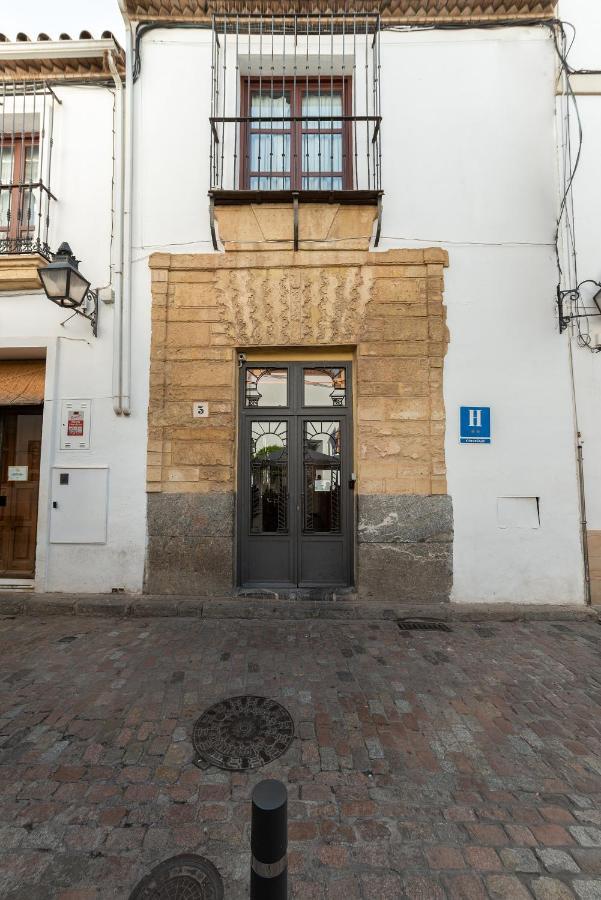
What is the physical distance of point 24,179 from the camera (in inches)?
228

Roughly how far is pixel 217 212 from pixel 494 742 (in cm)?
598

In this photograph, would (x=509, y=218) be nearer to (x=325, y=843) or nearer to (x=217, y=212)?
(x=217, y=212)

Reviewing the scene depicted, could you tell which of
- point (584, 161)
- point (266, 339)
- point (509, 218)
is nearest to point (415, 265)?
point (509, 218)

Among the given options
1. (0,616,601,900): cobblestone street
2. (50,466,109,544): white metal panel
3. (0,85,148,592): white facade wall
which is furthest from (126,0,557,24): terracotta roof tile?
(0,616,601,900): cobblestone street

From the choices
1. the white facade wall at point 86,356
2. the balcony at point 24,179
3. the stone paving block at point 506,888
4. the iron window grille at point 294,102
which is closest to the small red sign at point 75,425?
the white facade wall at point 86,356

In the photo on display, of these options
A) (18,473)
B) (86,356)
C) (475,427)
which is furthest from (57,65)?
(475,427)

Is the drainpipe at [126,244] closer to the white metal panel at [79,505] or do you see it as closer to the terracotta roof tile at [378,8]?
the terracotta roof tile at [378,8]

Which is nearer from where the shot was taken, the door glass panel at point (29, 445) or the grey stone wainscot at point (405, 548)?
the grey stone wainscot at point (405, 548)

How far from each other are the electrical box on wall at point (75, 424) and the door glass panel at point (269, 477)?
6.90ft

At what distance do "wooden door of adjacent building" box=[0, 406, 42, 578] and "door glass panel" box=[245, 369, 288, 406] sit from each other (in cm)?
306

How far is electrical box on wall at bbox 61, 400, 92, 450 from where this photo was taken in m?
5.30

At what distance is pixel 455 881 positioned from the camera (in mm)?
1742

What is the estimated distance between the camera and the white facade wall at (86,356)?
517 cm

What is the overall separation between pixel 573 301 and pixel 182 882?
6357 mm
